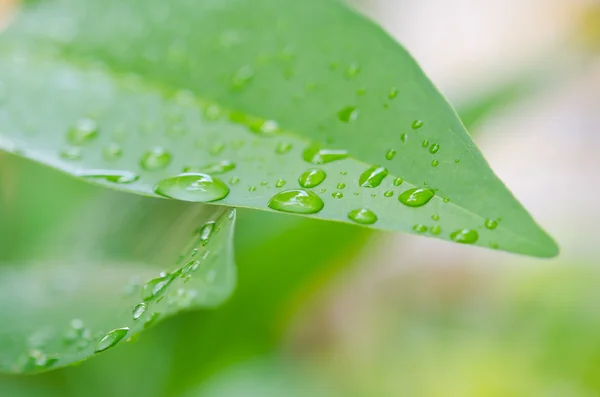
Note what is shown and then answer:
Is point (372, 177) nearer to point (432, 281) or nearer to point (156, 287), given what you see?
point (156, 287)

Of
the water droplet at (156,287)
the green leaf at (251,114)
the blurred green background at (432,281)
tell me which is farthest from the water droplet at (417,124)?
the blurred green background at (432,281)

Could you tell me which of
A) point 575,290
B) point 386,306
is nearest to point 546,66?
point 575,290

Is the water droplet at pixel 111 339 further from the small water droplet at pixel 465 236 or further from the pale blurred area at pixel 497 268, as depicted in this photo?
the pale blurred area at pixel 497 268

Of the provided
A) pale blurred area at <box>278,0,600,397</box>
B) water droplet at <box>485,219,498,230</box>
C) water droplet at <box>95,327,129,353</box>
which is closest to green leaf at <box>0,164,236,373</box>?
water droplet at <box>95,327,129,353</box>

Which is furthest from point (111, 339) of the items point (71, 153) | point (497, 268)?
point (497, 268)

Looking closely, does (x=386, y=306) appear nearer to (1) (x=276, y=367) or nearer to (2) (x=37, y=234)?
(1) (x=276, y=367)

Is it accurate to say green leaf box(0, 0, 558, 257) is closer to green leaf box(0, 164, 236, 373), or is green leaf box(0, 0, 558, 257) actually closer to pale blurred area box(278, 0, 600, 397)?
green leaf box(0, 164, 236, 373)
